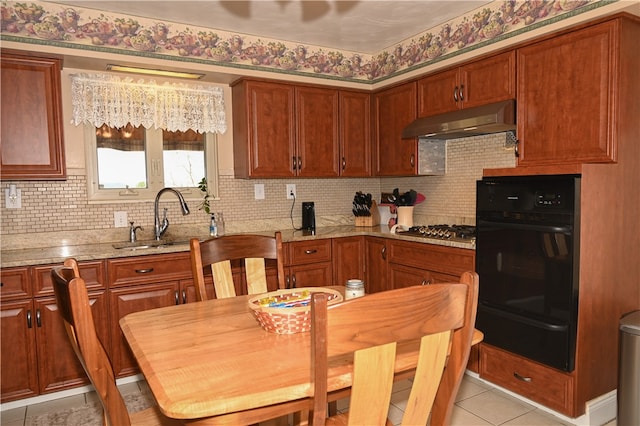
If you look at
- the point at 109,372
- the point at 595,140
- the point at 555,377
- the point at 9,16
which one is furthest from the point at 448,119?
the point at 9,16

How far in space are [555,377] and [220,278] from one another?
1827mm

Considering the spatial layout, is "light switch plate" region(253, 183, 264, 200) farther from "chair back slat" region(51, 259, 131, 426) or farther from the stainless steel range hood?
"chair back slat" region(51, 259, 131, 426)

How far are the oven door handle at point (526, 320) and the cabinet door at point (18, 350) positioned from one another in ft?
8.83

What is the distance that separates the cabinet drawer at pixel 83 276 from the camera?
2.64 metres

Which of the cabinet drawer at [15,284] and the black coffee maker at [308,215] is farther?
the black coffee maker at [308,215]

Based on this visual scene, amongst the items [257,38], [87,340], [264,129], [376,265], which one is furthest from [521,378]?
[257,38]

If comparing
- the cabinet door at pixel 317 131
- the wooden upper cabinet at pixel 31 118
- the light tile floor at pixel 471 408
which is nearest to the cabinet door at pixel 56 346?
the light tile floor at pixel 471 408

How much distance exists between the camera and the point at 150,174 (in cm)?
350

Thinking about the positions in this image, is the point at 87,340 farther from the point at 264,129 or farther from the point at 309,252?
the point at 264,129

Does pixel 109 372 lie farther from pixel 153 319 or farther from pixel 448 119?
pixel 448 119

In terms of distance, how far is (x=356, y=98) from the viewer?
159 inches

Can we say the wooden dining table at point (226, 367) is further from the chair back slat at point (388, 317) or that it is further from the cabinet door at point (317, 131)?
the cabinet door at point (317, 131)

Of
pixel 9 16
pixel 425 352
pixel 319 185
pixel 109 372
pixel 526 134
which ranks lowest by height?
pixel 109 372

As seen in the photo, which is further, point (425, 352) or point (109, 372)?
point (109, 372)
